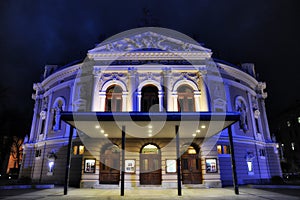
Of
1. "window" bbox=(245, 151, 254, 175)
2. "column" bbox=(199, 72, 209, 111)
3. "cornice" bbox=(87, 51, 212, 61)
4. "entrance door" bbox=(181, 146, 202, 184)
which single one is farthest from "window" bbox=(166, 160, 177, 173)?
"cornice" bbox=(87, 51, 212, 61)

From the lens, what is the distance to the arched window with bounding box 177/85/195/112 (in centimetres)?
2125

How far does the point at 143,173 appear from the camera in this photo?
18562 mm

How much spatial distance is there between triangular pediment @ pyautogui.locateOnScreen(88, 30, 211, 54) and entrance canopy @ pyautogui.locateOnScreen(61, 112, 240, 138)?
928 centimetres

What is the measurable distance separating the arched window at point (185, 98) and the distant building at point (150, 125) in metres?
0.10

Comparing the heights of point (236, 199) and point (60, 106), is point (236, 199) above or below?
below

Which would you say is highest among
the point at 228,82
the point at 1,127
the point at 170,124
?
the point at 228,82

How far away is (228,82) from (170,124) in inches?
498

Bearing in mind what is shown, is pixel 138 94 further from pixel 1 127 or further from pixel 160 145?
pixel 1 127

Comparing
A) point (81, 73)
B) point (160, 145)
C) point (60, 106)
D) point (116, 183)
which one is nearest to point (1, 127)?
point (60, 106)

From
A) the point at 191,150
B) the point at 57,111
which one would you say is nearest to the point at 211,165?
the point at 191,150

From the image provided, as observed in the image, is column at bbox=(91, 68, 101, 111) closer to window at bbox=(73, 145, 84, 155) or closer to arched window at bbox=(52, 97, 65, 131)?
window at bbox=(73, 145, 84, 155)

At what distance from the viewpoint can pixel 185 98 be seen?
2159 cm

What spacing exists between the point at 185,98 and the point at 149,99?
11.9 ft

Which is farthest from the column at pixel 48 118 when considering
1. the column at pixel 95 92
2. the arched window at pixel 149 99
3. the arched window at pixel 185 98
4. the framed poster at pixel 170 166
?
the arched window at pixel 185 98
